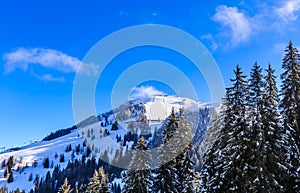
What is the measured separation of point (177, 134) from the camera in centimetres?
2948

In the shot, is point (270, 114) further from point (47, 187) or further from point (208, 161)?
point (47, 187)

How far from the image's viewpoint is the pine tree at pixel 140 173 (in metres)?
30.1

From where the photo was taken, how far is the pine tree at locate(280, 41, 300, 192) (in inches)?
880

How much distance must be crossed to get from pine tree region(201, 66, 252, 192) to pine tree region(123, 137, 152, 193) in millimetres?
6713

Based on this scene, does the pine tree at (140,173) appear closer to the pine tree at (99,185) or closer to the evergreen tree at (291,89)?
the pine tree at (99,185)

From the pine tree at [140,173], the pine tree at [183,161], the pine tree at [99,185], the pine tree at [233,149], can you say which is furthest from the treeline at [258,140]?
the pine tree at [99,185]

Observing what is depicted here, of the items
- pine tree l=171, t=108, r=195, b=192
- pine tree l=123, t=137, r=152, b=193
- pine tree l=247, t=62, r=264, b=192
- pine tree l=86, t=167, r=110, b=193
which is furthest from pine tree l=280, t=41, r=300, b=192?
pine tree l=86, t=167, r=110, b=193

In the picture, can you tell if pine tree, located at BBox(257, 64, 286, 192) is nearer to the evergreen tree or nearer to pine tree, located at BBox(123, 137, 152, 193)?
the evergreen tree

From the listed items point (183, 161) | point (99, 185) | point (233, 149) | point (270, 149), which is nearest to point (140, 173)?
point (183, 161)

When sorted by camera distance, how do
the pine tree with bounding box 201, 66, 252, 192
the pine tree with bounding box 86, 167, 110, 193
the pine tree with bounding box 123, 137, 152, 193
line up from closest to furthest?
the pine tree with bounding box 201, 66, 252, 192, the pine tree with bounding box 123, 137, 152, 193, the pine tree with bounding box 86, 167, 110, 193

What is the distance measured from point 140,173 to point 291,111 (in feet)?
50.4

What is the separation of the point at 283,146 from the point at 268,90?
573cm

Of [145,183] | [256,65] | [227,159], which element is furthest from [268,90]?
[145,183]

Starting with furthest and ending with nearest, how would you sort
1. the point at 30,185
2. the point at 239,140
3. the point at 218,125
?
the point at 30,185, the point at 218,125, the point at 239,140
